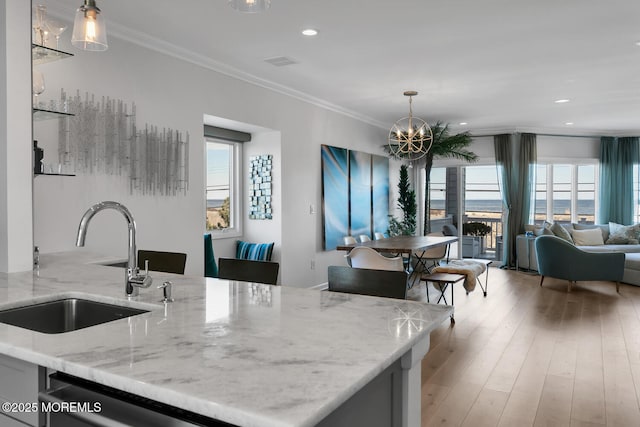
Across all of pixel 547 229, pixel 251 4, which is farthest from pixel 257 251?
pixel 547 229

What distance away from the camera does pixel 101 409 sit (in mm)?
1096

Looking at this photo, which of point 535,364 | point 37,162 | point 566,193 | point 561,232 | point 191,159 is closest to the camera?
point 37,162

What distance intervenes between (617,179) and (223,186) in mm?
7415

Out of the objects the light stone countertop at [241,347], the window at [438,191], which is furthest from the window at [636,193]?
the light stone countertop at [241,347]

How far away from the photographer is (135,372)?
1014 mm

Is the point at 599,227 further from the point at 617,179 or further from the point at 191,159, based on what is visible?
the point at 191,159

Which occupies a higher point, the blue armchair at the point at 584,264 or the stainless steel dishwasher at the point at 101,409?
the stainless steel dishwasher at the point at 101,409

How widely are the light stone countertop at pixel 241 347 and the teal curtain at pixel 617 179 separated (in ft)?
29.0

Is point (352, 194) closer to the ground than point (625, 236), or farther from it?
farther from it

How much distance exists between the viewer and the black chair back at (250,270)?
242cm

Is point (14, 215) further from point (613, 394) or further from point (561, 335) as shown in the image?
point (561, 335)

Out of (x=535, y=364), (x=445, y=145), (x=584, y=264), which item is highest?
(x=445, y=145)

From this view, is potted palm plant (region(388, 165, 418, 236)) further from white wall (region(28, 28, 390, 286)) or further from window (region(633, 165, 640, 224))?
window (region(633, 165, 640, 224))

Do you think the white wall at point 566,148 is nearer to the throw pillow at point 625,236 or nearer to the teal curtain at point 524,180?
the teal curtain at point 524,180
